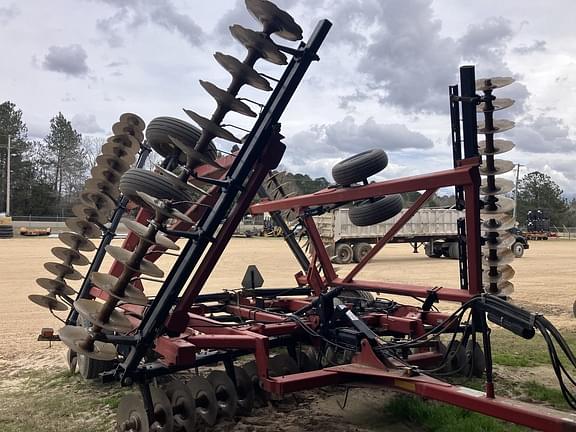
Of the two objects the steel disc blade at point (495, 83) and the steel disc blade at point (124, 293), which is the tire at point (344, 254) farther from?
the steel disc blade at point (124, 293)

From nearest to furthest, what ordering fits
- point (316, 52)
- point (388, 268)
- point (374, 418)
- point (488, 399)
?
point (488, 399) < point (316, 52) < point (374, 418) < point (388, 268)

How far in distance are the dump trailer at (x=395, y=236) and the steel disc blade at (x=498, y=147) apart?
1516cm

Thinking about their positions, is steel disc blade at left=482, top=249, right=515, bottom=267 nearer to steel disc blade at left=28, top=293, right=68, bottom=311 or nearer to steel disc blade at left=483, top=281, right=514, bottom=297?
steel disc blade at left=483, top=281, right=514, bottom=297

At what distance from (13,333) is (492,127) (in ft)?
23.5

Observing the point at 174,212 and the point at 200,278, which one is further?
the point at 200,278

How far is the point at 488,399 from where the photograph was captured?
10.3 feet

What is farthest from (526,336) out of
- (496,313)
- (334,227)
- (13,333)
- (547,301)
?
(334,227)

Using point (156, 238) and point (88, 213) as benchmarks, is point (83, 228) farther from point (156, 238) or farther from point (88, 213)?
point (156, 238)

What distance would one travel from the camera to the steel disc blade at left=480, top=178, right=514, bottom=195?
5.39 meters

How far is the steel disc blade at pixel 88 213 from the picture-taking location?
6.11 m

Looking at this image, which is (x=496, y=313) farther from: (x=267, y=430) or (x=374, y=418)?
(x=267, y=430)

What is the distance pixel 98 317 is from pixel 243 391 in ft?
4.43

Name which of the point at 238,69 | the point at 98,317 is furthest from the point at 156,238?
the point at 238,69

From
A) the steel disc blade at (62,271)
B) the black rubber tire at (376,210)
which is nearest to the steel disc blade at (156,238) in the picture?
the steel disc blade at (62,271)
